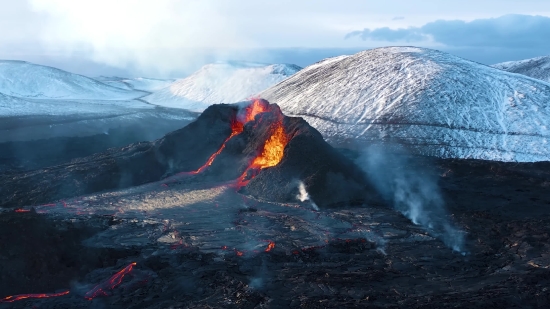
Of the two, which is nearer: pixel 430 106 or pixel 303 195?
pixel 303 195

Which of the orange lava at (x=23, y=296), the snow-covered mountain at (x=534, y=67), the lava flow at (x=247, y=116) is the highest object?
the snow-covered mountain at (x=534, y=67)

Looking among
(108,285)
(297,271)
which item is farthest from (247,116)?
Result: (108,285)

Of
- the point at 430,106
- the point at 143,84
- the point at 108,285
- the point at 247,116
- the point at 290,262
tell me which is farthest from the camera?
the point at 143,84

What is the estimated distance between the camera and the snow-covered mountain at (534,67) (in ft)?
310

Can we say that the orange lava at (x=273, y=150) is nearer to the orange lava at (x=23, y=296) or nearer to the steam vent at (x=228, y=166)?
the steam vent at (x=228, y=166)

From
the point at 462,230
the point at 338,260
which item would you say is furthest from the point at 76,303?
the point at 462,230

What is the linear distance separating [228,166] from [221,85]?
95.5 metres

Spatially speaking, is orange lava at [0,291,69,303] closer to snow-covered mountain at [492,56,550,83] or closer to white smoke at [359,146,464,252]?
white smoke at [359,146,464,252]

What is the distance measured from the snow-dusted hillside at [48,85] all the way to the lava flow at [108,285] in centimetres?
10921

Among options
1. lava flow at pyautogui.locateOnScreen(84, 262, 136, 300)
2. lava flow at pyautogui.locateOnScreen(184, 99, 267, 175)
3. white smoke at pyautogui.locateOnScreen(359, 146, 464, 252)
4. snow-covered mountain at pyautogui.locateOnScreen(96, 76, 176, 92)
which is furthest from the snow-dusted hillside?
lava flow at pyautogui.locateOnScreen(84, 262, 136, 300)

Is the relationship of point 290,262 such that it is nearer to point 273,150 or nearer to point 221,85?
point 273,150

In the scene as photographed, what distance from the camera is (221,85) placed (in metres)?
125

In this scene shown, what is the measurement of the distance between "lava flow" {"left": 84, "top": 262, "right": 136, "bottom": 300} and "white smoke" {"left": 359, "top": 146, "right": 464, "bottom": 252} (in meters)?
13.2

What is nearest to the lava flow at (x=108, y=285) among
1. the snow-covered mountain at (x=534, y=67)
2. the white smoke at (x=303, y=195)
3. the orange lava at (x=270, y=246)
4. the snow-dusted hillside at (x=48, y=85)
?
the orange lava at (x=270, y=246)
